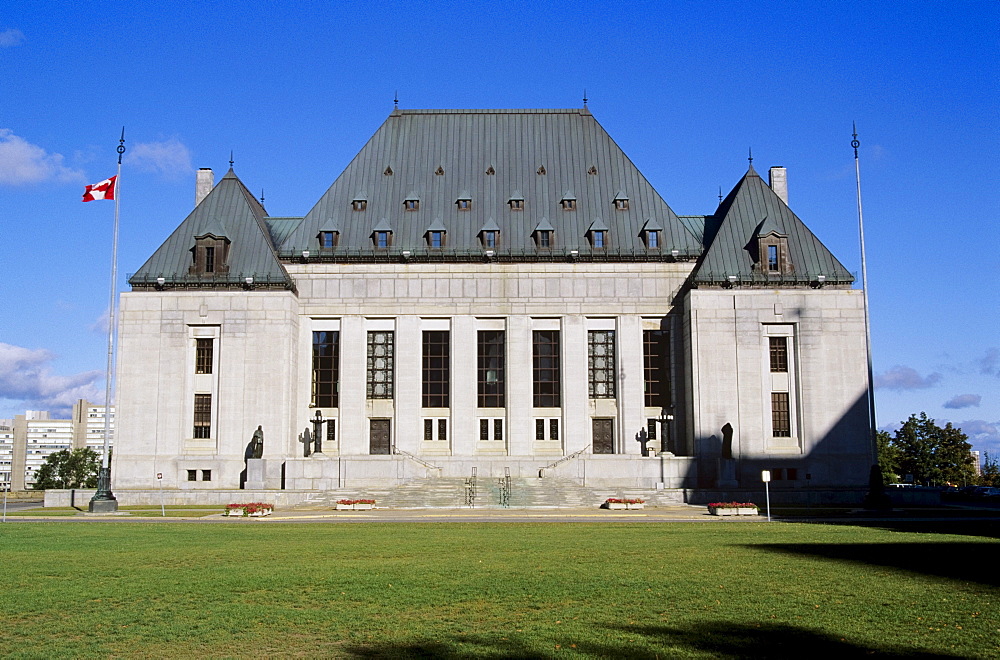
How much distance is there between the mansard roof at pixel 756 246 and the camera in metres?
68.1

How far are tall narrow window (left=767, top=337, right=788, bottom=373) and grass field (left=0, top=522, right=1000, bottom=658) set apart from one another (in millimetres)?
37631

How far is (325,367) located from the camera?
232ft

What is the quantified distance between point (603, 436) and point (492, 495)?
13854mm

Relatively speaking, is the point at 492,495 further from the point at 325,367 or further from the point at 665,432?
the point at 325,367

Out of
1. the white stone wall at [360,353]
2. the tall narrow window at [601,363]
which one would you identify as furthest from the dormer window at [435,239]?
the tall narrow window at [601,363]

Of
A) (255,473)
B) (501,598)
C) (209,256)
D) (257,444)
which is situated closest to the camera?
(501,598)

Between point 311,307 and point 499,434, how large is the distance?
16.8 m

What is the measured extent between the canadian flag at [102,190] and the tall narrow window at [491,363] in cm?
2733

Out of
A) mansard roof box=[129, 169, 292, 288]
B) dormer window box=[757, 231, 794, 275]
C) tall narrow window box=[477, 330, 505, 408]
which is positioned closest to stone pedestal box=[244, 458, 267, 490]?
mansard roof box=[129, 169, 292, 288]

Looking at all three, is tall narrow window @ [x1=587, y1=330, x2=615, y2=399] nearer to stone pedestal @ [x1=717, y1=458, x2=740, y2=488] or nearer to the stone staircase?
the stone staircase

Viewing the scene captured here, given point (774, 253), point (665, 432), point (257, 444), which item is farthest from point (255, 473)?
point (774, 253)

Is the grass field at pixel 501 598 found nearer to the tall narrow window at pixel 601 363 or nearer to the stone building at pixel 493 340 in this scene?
the stone building at pixel 493 340

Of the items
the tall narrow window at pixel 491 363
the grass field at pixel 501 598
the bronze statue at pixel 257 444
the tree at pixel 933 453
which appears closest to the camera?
the grass field at pixel 501 598

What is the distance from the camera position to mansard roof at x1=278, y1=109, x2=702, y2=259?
71.8 m
